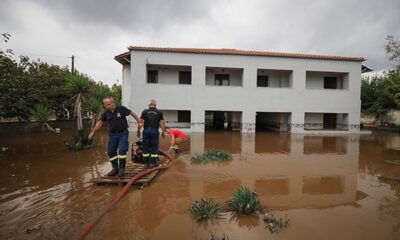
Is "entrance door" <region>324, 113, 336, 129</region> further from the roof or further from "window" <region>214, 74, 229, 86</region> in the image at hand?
"window" <region>214, 74, 229, 86</region>

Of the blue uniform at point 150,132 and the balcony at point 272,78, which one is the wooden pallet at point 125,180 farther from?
the balcony at point 272,78

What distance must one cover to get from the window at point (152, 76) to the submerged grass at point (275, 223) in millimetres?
17287

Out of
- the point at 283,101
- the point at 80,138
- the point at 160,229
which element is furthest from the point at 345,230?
the point at 283,101

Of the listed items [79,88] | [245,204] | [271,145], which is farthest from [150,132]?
[271,145]

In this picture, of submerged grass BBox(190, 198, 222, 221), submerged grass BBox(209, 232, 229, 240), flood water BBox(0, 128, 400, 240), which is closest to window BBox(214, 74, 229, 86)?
flood water BBox(0, 128, 400, 240)

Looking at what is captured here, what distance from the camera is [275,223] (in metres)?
3.68

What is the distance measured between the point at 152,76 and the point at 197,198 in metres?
16.3

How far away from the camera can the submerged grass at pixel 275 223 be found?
354 centimetres

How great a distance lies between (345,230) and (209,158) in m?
5.31

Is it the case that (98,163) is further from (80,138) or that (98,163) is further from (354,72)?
(354,72)

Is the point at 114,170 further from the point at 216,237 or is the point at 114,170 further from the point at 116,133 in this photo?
the point at 216,237

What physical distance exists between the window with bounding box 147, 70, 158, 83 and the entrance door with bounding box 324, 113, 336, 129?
1509 cm

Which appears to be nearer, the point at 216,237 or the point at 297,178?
the point at 216,237

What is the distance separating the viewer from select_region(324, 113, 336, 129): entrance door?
851 inches
